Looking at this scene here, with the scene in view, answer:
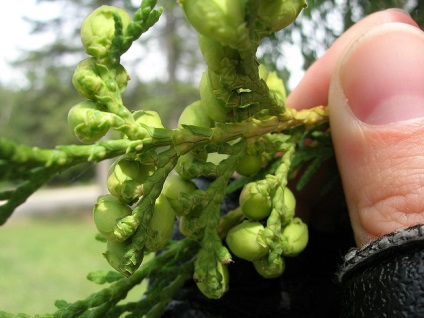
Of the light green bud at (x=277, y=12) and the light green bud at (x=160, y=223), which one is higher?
the light green bud at (x=277, y=12)

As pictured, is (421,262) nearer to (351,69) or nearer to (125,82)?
(351,69)

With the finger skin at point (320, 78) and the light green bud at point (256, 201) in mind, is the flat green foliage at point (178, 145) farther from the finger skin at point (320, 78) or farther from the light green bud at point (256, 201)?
the finger skin at point (320, 78)

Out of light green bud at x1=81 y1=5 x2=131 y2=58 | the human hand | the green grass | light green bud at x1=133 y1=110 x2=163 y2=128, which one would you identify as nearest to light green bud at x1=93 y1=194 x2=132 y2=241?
light green bud at x1=133 y1=110 x2=163 y2=128

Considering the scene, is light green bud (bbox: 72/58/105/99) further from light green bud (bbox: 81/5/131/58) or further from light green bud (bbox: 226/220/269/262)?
light green bud (bbox: 226/220/269/262)

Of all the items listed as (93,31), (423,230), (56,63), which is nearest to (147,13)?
(93,31)

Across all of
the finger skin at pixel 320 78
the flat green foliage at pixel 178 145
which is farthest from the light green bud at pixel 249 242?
the finger skin at pixel 320 78
